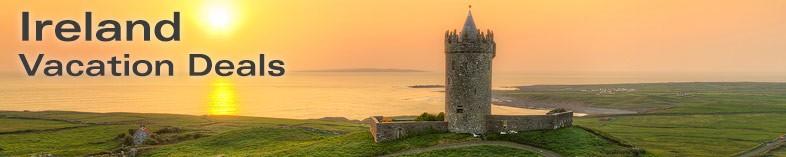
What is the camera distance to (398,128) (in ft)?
154

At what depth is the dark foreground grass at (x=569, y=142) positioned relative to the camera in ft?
144

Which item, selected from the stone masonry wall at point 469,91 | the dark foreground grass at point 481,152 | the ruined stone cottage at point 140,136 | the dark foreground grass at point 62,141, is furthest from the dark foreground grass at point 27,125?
the dark foreground grass at point 481,152

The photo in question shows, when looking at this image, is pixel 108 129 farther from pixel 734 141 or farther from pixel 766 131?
pixel 766 131

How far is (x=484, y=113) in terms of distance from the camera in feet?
154

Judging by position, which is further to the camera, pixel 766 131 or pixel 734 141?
pixel 766 131

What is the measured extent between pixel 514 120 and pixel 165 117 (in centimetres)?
11324

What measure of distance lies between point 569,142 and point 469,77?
1045 centimetres

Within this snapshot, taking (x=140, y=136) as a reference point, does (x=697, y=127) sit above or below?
below

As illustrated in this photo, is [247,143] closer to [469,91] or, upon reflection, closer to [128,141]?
[128,141]

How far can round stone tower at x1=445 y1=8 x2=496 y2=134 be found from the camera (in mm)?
46094

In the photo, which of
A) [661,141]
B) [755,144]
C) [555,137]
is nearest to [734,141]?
[755,144]

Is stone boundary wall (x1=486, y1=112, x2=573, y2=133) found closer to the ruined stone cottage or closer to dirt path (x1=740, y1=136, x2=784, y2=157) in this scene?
dirt path (x1=740, y1=136, x2=784, y2=157)

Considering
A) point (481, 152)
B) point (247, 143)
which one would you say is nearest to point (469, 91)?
point (481, 152)

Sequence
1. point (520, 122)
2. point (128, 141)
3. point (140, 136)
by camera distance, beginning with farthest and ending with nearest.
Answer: point (140, 136) < point (128, 141) < point (520, 122)
